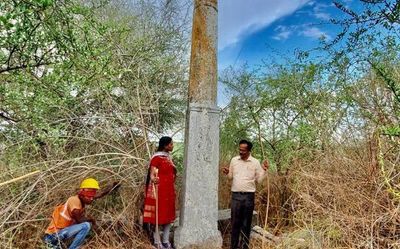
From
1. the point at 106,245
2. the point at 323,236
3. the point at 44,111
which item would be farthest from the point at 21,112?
the point at 323,236

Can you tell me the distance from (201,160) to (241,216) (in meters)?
1.10

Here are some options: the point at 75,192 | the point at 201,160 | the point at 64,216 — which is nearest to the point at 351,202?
the point at 201,160

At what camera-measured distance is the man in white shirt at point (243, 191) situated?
22.6 ft

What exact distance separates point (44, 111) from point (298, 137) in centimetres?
583

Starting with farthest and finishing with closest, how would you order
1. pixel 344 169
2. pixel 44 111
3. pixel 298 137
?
pixel 298 137 → pixel 44 111 → pixel 344 169

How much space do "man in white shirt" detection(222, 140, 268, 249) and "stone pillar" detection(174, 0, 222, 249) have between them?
1.33ft

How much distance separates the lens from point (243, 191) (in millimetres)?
6895

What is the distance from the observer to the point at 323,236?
559 centimetres

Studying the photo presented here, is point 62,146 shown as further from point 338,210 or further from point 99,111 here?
point 338,210

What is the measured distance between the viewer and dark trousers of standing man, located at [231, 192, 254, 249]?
6.90 metres

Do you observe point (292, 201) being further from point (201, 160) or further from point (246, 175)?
point (201, 160)

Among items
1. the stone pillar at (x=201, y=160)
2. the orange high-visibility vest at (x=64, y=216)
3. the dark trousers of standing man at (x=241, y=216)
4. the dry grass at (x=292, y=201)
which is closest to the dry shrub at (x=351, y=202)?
the dry grass at (x=292, y=201)

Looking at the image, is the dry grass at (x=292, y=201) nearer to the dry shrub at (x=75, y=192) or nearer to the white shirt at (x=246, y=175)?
the dry shrub at (x=75, y=192)

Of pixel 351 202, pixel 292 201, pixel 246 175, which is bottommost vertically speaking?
pixel 292 201
